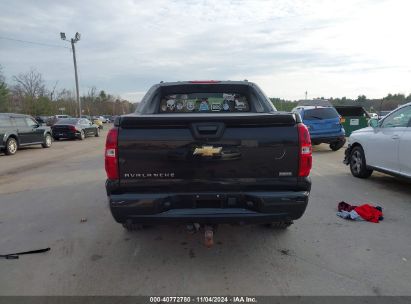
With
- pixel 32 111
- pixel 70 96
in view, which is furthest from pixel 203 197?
pixel 70 96

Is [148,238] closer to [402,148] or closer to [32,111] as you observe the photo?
[402,148]

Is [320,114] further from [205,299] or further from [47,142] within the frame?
[47,142]

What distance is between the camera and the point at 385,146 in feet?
23.0

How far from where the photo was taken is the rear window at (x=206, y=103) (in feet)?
17.8

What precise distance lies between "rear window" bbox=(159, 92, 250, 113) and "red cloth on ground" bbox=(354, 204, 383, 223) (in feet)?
7.40

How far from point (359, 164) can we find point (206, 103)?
4.53 meters

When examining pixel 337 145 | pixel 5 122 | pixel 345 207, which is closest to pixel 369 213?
pixel 345 207

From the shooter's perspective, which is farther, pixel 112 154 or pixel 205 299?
pixel 112 154

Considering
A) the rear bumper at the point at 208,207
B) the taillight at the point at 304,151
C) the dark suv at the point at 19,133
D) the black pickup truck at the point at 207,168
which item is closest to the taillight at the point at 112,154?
the black pickup truck at the point at 207,168

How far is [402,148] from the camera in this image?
6449mm

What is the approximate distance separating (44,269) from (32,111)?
5492cm

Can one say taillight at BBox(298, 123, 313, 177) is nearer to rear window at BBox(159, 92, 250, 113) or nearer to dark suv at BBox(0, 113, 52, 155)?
rear window at BBox(159, 92, 250, 113)

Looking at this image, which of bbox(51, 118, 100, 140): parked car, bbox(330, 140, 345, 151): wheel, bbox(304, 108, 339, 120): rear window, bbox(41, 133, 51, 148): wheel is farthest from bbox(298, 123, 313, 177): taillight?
bbox(51, 118, 100, 140): parked car

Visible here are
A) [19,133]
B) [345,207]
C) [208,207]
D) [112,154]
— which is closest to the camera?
[112,154]
